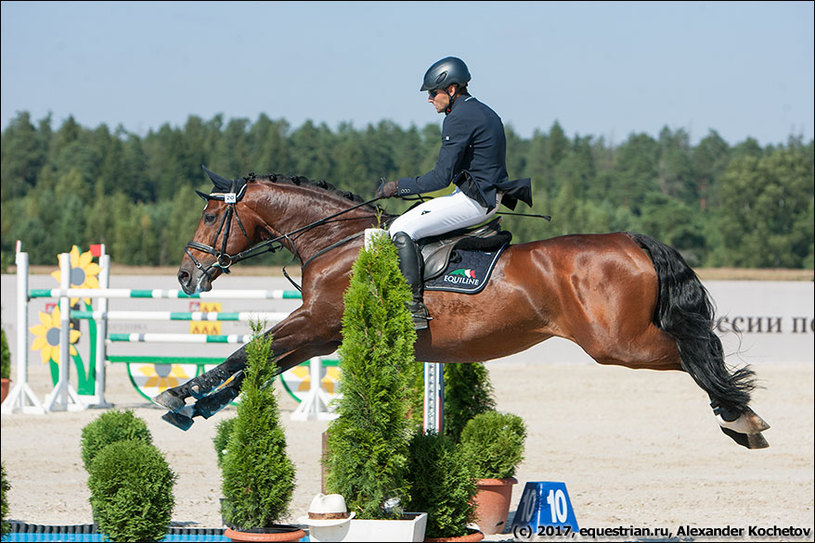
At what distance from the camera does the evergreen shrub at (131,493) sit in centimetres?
436

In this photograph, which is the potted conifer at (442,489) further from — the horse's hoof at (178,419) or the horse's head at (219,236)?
the horse's head at (219,236)

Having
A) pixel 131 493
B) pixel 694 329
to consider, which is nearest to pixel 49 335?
pixel 131 493

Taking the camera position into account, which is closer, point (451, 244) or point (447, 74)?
point (447, 74)

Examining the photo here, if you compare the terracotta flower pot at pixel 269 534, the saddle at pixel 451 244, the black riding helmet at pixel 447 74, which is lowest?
the terracotta flower pot at pixel 269 534

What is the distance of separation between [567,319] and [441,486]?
111cm

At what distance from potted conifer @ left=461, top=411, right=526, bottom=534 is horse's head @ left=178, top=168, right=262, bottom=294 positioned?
62.6 inches

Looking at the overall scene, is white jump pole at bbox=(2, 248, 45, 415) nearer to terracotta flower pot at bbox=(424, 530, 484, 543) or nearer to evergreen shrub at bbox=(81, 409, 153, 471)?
evergreen shrub at bbox=(81, 409, 153, 471)

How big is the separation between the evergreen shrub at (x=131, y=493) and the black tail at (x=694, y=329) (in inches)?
96.8

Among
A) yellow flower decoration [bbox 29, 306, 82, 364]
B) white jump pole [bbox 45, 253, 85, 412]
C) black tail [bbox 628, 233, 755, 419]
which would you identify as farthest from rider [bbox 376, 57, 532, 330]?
yellow flower decoration [bbox 29, 306, 82, 364]

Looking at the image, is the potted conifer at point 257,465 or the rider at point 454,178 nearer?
the potted conifer at point 257,465

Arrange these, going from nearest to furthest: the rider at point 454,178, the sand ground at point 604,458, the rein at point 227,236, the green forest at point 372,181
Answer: the rider at point 454,178
the rein at point 227,236
the sand ground at point 604,458
the green forest at point 372,181

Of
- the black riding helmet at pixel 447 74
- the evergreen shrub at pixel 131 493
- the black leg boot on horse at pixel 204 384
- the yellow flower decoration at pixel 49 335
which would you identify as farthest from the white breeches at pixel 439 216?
the yellow flower decoration at pixel 49 335

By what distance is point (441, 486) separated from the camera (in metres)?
4.30

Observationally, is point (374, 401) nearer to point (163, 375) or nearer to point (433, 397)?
point (433, 397)
